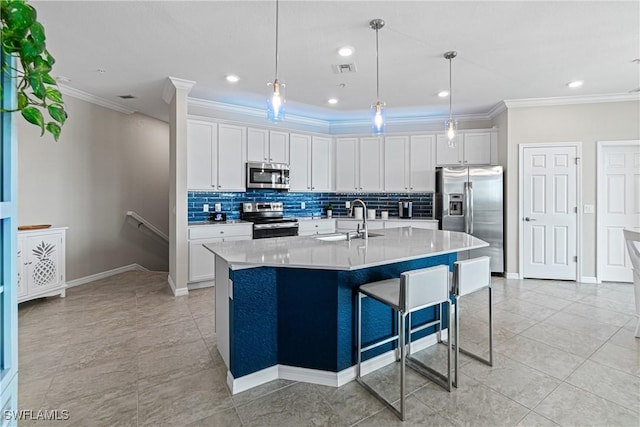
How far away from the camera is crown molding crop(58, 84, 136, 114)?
4559 mm

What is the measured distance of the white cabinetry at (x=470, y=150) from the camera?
Result: 5.52 meters

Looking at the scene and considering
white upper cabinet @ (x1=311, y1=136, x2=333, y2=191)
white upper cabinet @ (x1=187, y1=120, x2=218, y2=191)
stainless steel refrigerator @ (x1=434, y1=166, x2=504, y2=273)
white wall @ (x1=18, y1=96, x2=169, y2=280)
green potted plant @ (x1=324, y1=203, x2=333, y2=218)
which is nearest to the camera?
white wall @ (x1=18, y1=96, x2=169, y2=280)

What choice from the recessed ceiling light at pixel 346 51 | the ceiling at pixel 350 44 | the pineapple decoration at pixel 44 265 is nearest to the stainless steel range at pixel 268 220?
the ceiling at pixel 350 44

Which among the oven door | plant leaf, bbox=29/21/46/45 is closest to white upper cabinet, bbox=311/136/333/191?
the oven door

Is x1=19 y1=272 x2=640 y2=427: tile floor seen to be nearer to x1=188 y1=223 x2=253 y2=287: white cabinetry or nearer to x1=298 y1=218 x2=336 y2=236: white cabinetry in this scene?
x1=188 y1=223 x2=253 y2=287: white cabinetry

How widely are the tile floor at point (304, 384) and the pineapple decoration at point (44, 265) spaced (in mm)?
382

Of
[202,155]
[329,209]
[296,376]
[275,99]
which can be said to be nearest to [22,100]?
[275,99]

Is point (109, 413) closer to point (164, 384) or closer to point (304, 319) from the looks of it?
point (164, 384)

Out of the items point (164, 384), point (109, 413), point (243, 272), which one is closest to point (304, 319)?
point (243, 272)

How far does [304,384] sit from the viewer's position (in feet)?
7.39

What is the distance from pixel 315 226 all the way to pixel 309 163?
1.16m

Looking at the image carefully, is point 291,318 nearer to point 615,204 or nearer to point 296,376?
point 296,376

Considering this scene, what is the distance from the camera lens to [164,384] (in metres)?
2.27

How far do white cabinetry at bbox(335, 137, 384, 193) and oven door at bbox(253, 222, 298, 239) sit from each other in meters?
1.40
